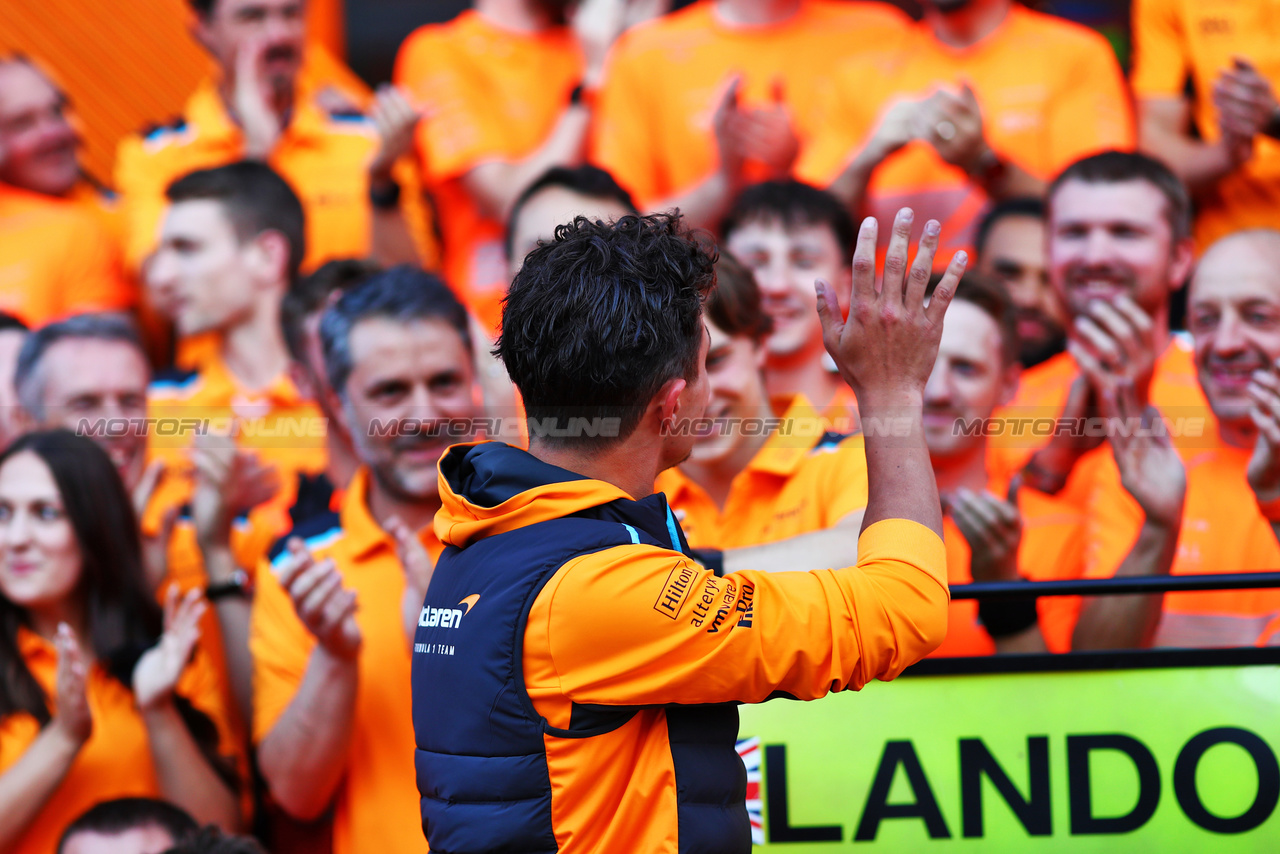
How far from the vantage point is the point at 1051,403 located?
346 cm

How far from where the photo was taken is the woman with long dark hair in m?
2.70

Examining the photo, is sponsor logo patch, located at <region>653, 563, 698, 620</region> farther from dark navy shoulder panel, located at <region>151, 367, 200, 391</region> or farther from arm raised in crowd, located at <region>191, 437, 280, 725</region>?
dark navy shoulder panel, located at <region>151, 367, 200, 391</region>

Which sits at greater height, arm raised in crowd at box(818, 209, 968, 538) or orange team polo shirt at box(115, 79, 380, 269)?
orange team polo shirt at box(115, 79, 380, 269)

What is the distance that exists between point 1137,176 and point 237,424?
2.78 m

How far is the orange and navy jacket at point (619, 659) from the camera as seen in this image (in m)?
1.51

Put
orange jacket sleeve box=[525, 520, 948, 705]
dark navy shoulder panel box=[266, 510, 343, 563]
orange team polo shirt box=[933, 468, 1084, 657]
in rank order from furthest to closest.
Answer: dark navy shoulder panel box=[266, 510, 343, 563] → orange team polo shirt box=[933, 468, 1084, 657] → orange jacket sleeve box=[525, 520, 948, 705]

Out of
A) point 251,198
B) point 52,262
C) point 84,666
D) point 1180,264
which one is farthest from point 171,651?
point 1180,264

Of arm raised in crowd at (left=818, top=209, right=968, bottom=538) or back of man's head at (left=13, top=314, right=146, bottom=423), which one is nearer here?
arm raised in crowd at (left=818, top=209, right=968, bottom=538)

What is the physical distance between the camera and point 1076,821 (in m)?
2.20

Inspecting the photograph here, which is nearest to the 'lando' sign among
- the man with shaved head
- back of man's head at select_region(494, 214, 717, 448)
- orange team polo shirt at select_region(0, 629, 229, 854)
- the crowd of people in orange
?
the crowd of people in orange

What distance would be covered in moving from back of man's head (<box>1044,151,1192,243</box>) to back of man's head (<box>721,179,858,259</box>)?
582mm

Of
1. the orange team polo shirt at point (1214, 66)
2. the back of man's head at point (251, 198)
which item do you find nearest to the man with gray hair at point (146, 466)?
the back of man's head at point (251, 198)

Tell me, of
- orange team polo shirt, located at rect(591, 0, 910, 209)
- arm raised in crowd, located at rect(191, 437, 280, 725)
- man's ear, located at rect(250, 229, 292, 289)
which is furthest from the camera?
man's ear, located at rect(250, 229, 292, 289)

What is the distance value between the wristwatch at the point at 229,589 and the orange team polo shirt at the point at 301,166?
1.77m
